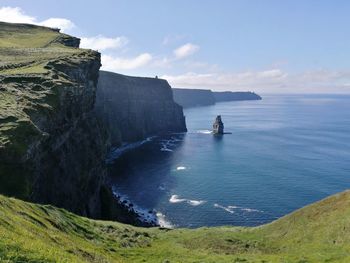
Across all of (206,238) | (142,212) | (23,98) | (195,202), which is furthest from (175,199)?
(206,238)

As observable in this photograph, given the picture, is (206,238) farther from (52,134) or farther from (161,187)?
(161,187)

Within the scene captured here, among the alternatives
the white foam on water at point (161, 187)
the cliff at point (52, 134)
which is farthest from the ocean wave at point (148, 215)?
the white foam on water at point (161, 187)

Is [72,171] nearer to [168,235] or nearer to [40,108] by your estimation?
[40,108]

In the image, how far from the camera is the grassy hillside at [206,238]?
37000 millimetres

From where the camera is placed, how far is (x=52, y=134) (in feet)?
245

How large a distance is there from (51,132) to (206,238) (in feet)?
119

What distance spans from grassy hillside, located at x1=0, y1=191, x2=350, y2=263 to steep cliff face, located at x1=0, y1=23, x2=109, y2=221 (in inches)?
452

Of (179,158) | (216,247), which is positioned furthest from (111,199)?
(179,158)

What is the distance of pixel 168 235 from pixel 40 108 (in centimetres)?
3191

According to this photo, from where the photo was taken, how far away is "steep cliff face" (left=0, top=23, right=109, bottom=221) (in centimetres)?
5688

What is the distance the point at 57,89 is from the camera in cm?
7975

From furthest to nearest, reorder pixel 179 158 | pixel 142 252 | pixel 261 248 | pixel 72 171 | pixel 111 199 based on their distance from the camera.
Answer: pixel 179 158, pixel 111 199, pixel 72 171, pixel 261 248, pixel 142 252

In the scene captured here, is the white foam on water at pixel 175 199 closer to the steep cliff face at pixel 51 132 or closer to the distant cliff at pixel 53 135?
the distant cliff at pixel 53 135

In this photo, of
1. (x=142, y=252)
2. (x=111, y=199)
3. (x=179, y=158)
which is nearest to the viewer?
(x=142, y=252)
